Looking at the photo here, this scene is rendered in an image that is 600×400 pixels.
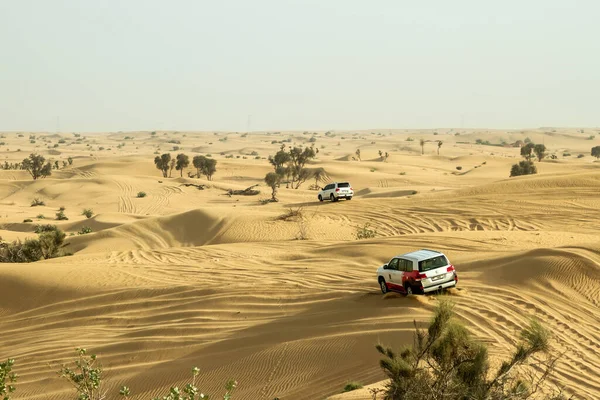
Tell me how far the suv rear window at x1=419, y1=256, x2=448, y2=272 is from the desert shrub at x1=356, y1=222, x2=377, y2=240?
13.1 meters

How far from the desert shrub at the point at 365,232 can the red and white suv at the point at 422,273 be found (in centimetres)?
1295

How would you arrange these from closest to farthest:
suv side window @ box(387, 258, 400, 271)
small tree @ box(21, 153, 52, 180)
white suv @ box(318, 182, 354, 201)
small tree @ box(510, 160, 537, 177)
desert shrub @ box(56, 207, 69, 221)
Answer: suv side window @ box(387, 258, 400, 271), white suv @ box(318, 182, 354, 201), desert shrub @ box(56, 207, 69, 221), small tree @ box(510, 160, 537, 177), small tree @ box(21, 153, 52, 180)

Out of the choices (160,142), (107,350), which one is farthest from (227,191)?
(160,142)

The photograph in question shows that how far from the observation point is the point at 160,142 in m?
134

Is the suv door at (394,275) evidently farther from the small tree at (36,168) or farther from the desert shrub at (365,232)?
the small tree at (36,168)

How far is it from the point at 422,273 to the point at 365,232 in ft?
46.6

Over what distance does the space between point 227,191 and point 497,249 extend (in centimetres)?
3405

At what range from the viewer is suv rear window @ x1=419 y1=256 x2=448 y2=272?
14.8 meters

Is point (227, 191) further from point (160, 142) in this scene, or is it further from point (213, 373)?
point (160, 142)

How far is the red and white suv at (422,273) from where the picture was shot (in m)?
14.8

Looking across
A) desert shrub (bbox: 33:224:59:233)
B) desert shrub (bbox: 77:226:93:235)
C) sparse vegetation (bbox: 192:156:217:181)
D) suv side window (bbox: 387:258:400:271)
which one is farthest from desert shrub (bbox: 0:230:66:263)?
sparse vegetation (bbox: 192:156:217:181)

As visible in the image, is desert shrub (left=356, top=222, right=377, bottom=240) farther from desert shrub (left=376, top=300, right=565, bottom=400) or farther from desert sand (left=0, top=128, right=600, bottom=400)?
desert shrub (left=376, top=300, right=565, bottom=400)

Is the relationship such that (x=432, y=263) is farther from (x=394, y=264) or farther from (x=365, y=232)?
(x=365, y=232)

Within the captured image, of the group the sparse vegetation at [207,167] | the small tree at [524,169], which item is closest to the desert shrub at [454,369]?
the small tree at [524,169]
